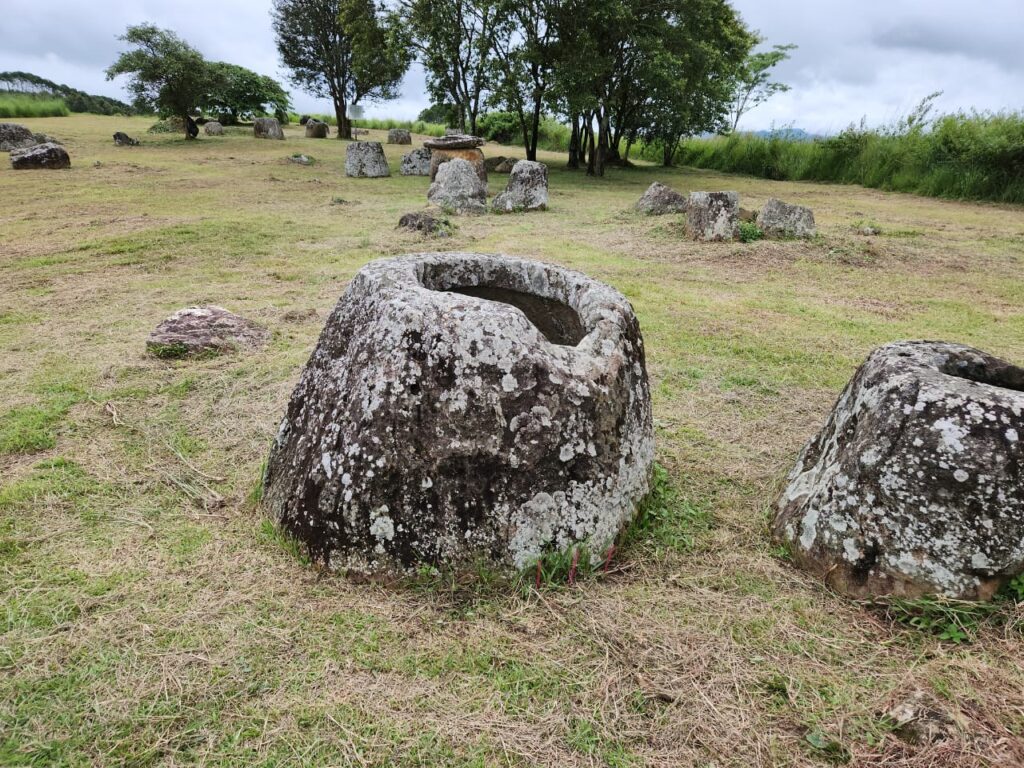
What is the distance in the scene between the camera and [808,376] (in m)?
5.48

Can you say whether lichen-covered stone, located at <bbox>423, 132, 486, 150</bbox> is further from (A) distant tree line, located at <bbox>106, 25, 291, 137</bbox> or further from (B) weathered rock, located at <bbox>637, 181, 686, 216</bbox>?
(A) distant tree line, located at <bbox>106, 25, 291, 137</bbox>

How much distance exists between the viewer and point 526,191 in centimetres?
1472

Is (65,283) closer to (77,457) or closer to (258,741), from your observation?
(77,457)

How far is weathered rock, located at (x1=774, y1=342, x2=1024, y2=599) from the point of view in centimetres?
249

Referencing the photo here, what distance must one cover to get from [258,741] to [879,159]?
26096mm

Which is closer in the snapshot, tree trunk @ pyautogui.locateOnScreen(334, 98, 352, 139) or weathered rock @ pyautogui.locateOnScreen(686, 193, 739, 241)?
weathered rock @ pyautogui.locateOnScreen(686, 193, 739, 241)

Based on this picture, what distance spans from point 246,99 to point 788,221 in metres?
33.9

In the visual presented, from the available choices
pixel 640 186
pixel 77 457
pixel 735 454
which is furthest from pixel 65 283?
pixel 640 186

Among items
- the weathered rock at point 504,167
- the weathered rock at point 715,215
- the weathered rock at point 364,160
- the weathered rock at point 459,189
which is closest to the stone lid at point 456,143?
the weathered rock at point 364,160

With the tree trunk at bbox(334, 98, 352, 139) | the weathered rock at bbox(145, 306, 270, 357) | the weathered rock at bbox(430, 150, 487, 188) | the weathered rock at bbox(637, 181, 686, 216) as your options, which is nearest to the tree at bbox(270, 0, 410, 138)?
the tree trunk at bbox(334, 98, 352, 139)

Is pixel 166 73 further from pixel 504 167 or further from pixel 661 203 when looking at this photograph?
pixel 661 203

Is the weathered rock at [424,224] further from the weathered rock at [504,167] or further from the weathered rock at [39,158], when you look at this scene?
the weathered rock at [504,167]

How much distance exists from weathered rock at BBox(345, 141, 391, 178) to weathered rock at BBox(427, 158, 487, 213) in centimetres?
589

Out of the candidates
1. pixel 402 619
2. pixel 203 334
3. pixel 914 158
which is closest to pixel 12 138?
pixel 203 334
